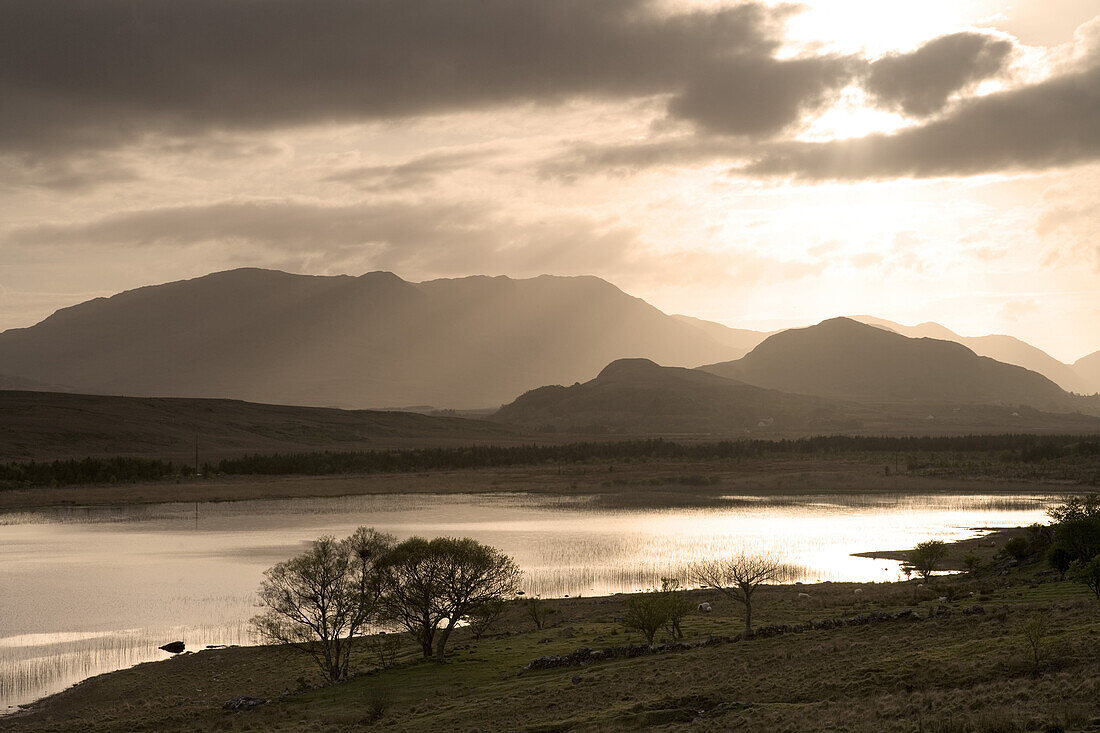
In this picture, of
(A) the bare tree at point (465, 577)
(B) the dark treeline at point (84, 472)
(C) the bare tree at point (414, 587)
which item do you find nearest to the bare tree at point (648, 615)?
(A) the bare tree at point (465, 577)

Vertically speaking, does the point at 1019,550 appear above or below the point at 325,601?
below

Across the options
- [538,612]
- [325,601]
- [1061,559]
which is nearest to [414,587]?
[325,601]

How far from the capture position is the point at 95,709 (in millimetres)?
41906

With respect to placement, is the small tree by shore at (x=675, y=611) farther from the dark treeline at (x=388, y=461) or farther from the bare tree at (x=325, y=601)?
the dark treeline at (x=388, y=461)

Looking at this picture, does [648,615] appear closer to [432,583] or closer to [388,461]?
[432,583]

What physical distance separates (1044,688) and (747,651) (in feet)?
46.8

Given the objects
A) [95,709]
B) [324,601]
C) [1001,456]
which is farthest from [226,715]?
[1001,456]

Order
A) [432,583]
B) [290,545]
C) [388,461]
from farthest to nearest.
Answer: [388,461]
[290,545]
[432,583]

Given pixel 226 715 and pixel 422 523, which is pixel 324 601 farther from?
pixel 422 523

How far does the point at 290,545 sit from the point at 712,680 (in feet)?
188

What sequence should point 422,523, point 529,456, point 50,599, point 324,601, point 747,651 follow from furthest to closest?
point 529,456 < point 422,523 < point 50,599 < point 324,601 < point 747,651

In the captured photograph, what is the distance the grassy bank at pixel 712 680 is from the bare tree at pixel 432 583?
6.16 feet

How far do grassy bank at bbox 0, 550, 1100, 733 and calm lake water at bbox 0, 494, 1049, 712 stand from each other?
24.4ft

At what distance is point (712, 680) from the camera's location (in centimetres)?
3512
